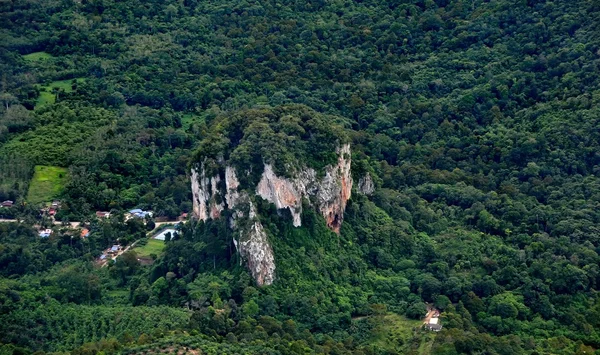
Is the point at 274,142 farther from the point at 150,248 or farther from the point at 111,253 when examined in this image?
the point at 111,253

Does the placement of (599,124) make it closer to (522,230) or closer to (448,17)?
(522,230)

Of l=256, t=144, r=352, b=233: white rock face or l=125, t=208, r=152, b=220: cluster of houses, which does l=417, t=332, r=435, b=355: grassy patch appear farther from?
l=125, t=208, r=152, b=220: cluster of houses

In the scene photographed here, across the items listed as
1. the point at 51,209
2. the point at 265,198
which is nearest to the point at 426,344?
the point at 265,198

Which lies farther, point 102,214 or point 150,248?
point 102,214

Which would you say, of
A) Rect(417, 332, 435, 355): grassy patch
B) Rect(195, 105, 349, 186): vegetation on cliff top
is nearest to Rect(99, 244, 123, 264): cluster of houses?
Rect(195, 105, 349, 186): vegetation on cliff top

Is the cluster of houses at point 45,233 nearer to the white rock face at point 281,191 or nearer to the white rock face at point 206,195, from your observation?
the white rock face at point 206,195

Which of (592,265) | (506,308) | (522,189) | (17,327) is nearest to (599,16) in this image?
(522,189)
